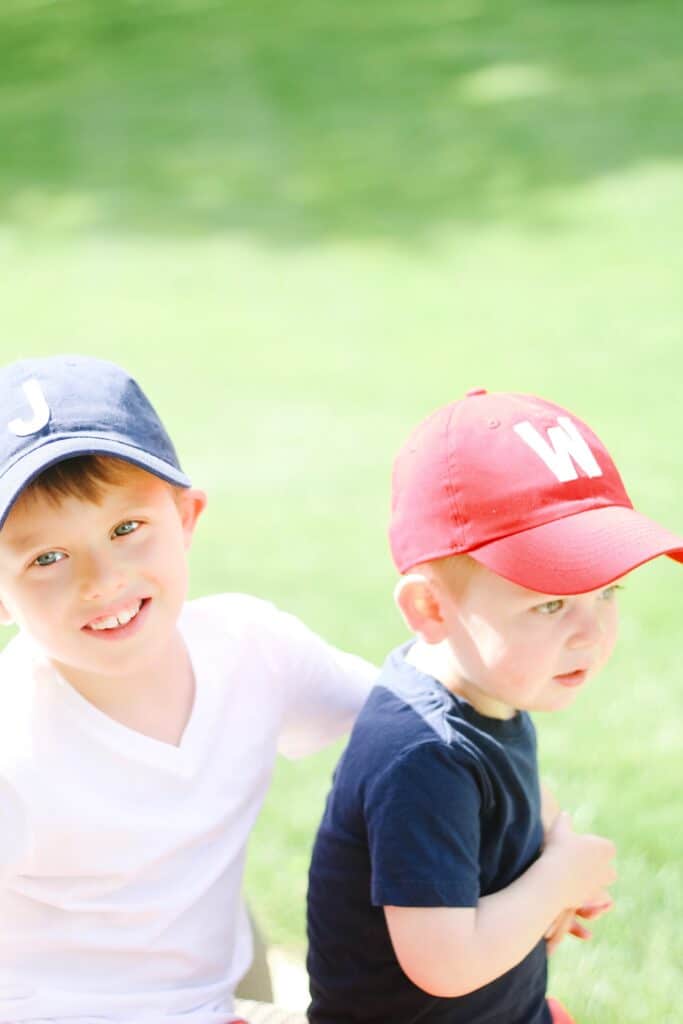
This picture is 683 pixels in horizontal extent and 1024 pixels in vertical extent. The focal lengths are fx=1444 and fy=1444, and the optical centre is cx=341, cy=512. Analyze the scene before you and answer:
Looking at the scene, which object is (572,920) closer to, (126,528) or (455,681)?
(455,681)

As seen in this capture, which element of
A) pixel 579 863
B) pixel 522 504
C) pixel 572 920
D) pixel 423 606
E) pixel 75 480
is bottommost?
pixel 572 920

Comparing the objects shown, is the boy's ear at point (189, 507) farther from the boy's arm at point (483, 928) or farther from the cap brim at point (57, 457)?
the boy's arm at point (483, 928)

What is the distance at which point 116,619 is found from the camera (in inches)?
65.9

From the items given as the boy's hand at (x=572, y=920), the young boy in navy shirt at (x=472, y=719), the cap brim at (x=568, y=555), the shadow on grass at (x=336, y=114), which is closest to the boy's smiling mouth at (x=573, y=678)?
the young boy in navy shirt at (x=472, y=719)

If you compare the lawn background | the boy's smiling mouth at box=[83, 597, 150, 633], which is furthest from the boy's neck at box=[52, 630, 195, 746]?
the lawn background

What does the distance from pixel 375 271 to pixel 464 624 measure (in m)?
4.58

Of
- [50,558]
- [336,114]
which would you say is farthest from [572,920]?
[336,114]

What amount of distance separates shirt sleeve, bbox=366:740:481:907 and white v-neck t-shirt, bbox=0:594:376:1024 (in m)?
0.29

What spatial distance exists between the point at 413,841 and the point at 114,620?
1.39 feet

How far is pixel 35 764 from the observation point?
1686 millimetres

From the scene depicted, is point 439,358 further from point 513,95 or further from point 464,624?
point 464,624

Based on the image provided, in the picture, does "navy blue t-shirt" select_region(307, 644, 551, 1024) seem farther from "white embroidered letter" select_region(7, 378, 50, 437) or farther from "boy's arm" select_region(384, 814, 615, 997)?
"white embroidered letter" select_region(7, 378, 50, 437)

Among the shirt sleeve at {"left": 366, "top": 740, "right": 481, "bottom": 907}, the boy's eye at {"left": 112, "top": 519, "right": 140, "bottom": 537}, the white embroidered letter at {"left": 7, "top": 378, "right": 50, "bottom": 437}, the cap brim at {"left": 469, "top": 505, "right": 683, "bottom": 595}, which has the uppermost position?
the white embroidered letter at {"left": 7, "top": 378, "right": 50, "bottom": 437}

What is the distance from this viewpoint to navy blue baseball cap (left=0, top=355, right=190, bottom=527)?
5.28 feet
